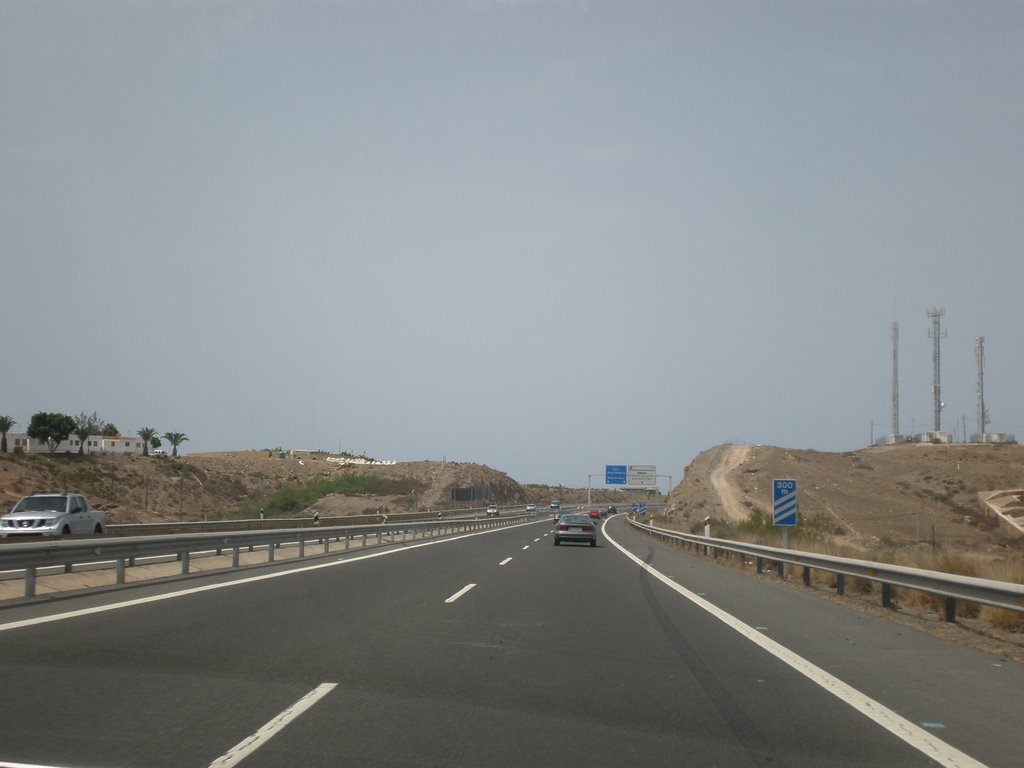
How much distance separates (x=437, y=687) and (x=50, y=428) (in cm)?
8759

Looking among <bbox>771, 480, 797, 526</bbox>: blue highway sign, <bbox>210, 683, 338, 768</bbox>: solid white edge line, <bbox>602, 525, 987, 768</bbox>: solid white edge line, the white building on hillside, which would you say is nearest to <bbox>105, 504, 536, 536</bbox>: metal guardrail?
<bbox>771, 480, 797, 526</bbox>: blue highway sign

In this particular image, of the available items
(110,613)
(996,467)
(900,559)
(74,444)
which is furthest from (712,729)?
(74,444)

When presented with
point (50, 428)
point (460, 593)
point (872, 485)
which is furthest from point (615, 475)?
point (460, 593)

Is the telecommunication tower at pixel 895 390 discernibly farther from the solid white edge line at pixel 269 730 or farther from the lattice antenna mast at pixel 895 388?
the solid white edge line at pixel 269 730

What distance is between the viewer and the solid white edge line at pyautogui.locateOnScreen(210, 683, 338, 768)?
234 inches

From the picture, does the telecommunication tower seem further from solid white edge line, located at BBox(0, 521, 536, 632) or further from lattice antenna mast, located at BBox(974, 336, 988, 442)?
solid white edge line, located at BBox(0, 521, 536, 632)

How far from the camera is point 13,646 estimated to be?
32.0 feet

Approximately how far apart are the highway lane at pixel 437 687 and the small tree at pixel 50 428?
78.9 meters

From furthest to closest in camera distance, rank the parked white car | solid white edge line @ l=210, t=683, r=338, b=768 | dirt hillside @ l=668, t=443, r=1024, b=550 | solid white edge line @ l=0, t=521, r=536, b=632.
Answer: dirt hillside @ l=668, t=443, r=1024, b=550 < the parked white car < solid white edge line @ l=0, t=521, r=536, b=632 < solid white edge line @ l=210, t=683, r=338, b=768

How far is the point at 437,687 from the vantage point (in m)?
8.27

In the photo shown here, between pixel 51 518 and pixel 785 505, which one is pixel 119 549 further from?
pixel 785 505

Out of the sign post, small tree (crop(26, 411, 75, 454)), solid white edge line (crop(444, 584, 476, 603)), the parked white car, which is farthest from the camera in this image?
small tree (crop(26, 411, 75, 454))

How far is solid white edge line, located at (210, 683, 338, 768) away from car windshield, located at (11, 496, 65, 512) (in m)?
25.3

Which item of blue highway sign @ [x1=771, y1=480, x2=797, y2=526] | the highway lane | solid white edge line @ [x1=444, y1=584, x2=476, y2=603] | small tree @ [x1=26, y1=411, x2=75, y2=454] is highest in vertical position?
small tree @ [x1=26, y1=411, x2=75, y2=454]
